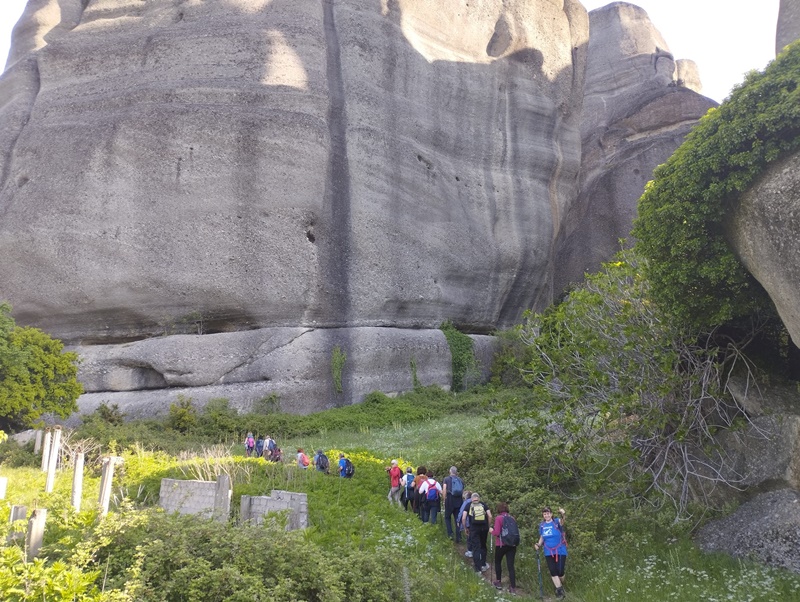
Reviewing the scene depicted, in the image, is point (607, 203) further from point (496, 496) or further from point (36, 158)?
point (496, 496)

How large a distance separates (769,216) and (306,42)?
19.9m

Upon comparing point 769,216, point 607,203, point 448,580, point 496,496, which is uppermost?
point 607,203

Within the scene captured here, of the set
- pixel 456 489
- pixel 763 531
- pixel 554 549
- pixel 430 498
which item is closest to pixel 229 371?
pixel 430 498

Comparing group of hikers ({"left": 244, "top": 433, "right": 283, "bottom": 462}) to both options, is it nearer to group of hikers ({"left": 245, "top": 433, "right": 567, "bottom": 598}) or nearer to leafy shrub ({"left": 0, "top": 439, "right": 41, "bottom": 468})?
group of hikers ({"left": 245, "top": 433, "right": 567, "bottom": 598})

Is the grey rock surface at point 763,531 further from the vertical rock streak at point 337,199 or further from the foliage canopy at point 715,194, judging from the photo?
the vertical rock streak at point 337,199

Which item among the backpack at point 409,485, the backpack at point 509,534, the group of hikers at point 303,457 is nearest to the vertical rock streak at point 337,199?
the group of hikers at point 303,457

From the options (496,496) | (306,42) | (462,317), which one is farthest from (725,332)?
(306,42)

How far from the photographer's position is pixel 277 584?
6.22m

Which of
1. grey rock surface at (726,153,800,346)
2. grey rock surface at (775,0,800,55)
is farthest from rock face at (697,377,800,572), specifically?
grey rock surface at (775,0,800,55)

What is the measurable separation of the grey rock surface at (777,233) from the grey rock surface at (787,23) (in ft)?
17.6

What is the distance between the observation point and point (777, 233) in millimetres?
8180

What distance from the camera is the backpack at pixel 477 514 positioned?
8.57 meters

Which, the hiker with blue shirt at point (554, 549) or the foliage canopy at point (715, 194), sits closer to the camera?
the hiker with blue shirt at point (554, 549)

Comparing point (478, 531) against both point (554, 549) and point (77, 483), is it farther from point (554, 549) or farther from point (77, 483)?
point (77, 483)
